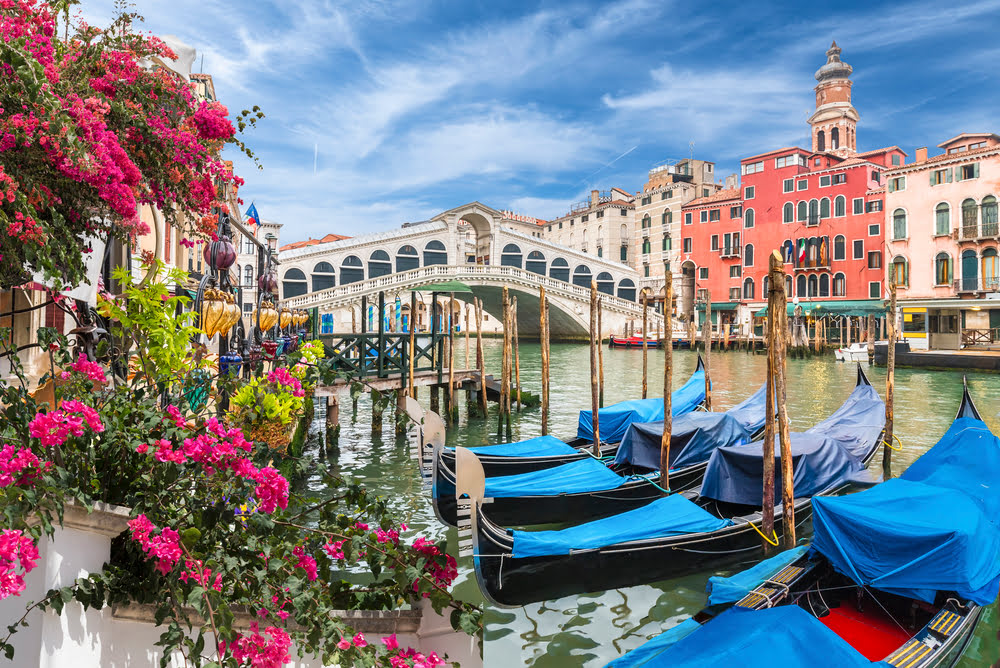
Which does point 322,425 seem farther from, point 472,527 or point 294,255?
point 294,255

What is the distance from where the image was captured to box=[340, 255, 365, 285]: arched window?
1258 inches

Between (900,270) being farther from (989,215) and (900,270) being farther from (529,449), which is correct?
(529,449)

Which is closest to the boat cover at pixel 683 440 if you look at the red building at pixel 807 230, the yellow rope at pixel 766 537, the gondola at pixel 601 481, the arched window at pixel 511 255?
the gondola at pixel 601 481

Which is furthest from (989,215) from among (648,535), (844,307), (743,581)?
(743,581)

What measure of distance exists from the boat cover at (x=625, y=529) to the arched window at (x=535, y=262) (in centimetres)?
3265

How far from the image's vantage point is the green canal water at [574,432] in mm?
3686

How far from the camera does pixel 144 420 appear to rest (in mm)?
1655

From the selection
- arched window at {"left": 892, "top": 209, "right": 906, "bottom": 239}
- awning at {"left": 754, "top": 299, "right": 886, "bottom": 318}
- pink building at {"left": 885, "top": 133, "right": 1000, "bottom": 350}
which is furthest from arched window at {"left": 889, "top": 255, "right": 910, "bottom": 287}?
awning at {"left": 754, "top": 299, "right": 886, "bottom": 318}

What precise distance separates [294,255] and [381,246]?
435 centimetres

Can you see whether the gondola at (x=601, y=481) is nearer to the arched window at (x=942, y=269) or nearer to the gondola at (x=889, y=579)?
the gondola at (x=889, y=579)

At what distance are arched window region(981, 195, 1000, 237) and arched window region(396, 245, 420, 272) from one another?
23.4 metres

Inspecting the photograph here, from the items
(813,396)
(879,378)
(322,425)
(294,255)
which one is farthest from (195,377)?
(294,255)

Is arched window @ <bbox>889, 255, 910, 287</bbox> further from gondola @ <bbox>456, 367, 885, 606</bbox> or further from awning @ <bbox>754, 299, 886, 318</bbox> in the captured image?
gondola @ <bbox>456, 367, 885, 606</bbox>

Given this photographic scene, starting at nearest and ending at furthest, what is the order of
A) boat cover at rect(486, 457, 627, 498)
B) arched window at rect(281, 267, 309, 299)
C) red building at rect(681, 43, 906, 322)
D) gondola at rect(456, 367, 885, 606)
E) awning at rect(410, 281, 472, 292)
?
1. gondola at rect(456, 367, 885, 606)
2. boat cover at rect(486, 457, 627, 498)
3. awning at rect(410, 281, 472, 292)
4. red building at rect(681, 43, 906, 322)
5. arched window at rect(281, 267, 309, 299)
